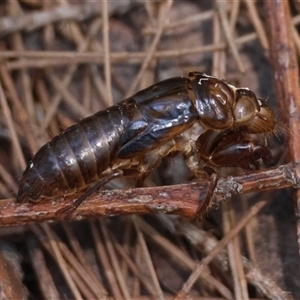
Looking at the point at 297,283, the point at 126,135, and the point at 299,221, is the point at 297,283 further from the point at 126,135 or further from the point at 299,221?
the point at 126,135

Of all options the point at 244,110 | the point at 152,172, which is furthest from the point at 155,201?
the point at 244,110

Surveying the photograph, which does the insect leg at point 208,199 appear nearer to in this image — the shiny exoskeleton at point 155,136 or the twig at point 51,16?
the shiny exoskeleton at point 155,136

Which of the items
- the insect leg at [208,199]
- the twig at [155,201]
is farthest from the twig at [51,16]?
the insect leg at [208,199]

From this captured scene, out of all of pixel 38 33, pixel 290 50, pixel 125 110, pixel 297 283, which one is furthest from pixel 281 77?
pixel 38 33

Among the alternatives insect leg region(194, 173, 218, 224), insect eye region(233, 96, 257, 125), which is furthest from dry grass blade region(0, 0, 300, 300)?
insect eye region(233, 96, 257, 125)

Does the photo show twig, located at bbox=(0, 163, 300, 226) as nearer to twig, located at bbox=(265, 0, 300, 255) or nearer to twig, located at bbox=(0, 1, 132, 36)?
twig, located at bbox=(265, 0, 300, 255)

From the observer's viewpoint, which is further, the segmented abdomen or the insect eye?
the insect eye

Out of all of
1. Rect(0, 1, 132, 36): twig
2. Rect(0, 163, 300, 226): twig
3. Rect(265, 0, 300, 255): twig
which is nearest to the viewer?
Rect(0, 163, 300, 226): twig

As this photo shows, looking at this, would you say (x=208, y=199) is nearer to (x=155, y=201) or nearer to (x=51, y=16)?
(x=155, y=201)

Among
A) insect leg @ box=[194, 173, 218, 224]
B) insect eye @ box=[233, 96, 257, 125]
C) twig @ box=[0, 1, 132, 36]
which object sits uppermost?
twig @ box=[0, 1, 132, 36]
